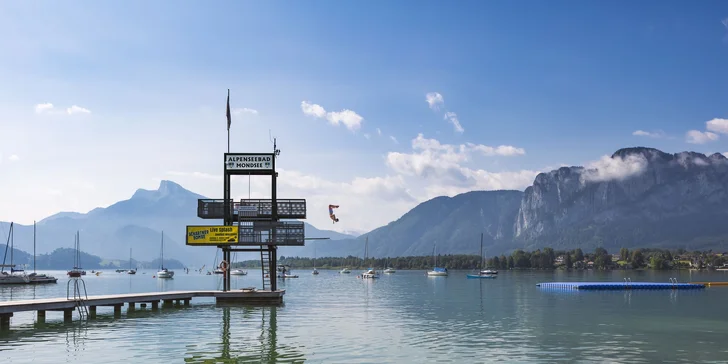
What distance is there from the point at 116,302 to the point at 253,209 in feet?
62.2

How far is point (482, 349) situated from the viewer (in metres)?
41.3

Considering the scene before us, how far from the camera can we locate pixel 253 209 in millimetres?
78438

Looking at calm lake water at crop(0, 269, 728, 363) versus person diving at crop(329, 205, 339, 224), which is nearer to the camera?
calm lake water at crop(0, 269, 728, 363)

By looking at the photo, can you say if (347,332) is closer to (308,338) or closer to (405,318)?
(308,338)

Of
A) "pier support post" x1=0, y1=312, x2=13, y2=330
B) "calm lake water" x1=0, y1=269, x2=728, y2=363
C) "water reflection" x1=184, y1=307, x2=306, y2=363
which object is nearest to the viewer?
"water reflection" x1=184, y1=307, x2=306, y2=363

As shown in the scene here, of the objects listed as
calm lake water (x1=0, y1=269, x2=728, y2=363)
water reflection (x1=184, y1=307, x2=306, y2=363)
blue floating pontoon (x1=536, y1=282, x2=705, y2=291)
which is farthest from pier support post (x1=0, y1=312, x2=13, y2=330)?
blue floating pontoon (x1=536, y1=282, x2=705, y2=291)

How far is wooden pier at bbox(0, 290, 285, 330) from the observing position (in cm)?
5291

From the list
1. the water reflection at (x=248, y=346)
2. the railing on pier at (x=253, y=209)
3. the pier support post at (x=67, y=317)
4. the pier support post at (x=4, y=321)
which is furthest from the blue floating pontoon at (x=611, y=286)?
the pier support post at (x=4, y=321)

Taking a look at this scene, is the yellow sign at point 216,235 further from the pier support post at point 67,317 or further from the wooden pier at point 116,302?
the pier support post at point 67,317

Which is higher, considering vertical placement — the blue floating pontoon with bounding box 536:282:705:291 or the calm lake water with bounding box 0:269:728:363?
the calm lake water with bounding box 0:269:728:363

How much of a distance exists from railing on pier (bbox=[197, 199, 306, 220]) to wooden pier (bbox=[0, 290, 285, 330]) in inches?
349

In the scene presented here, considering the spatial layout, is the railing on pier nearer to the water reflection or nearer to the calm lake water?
the calm lake water

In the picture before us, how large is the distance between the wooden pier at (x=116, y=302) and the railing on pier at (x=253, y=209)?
886 centimetres

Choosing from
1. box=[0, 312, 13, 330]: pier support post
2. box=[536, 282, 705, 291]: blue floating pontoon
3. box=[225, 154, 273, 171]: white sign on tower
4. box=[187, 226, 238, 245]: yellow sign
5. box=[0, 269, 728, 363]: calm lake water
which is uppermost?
box=[225, 154, 273, 171]: white sign on tower
